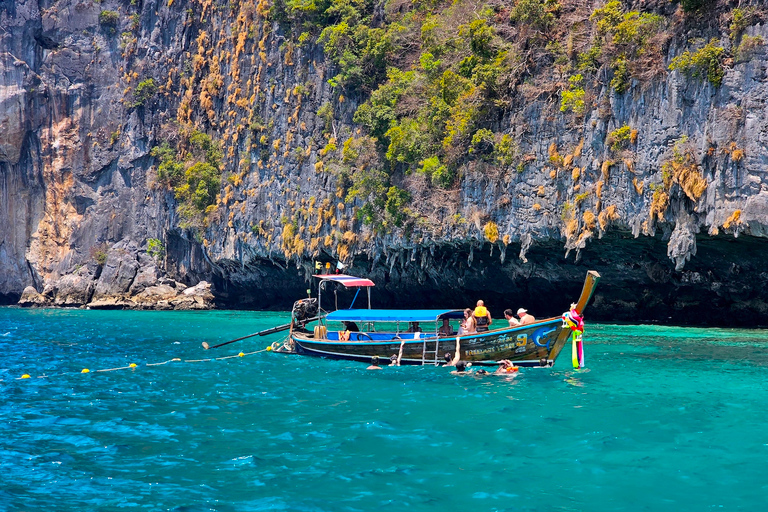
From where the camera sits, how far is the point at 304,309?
993 inches

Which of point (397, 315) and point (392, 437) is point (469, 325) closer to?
point (397, 315)

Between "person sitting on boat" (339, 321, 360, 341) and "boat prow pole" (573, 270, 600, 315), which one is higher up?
"boat prow pole" (573, 270, 600, 315)

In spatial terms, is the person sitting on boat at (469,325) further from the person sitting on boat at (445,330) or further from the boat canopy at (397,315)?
the person sitting on boat at (445,330)

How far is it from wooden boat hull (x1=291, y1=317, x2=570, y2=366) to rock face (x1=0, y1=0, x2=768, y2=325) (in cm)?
597

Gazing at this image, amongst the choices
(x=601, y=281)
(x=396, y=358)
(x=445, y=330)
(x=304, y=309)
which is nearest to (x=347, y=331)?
(x=396, y=358)

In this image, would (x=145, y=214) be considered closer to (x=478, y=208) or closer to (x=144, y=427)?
(x=478, y=208)

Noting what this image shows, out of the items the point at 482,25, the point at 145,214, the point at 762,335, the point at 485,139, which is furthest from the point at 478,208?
the point at 145,214

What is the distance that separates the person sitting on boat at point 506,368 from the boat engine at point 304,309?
9506mm

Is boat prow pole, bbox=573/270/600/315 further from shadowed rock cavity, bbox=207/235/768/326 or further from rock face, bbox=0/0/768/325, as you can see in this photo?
shadowed rock cavity, bbox=207/235/768/326

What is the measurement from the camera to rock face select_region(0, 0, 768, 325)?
21.1 metres

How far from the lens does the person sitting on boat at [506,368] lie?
56.9ft

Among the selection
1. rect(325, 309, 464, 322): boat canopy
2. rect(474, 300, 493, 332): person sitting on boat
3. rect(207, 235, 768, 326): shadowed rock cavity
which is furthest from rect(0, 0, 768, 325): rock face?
rect(325, 309, 464, 322): boat canopy

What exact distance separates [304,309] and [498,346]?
30.2 ft

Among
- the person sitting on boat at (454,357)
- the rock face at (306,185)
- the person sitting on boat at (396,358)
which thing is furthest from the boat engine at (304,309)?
the person sitting on boat at (454,357)
